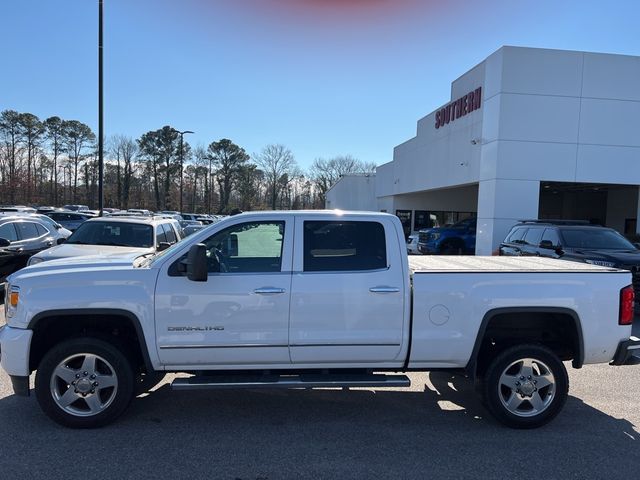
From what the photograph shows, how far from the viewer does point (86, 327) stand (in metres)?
4.19

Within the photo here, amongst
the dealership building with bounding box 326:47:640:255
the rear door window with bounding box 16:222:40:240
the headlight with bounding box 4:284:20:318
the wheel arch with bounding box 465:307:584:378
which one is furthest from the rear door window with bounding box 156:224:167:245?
the dealership building with bounding box 326:47:640:255

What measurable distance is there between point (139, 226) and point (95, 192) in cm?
7533

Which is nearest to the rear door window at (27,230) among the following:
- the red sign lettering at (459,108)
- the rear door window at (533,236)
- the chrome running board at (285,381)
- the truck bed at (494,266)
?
the chrome running board at (285,381)

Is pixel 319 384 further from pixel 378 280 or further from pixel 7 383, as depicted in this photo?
pixel 7 383

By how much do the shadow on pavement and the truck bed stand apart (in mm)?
1417

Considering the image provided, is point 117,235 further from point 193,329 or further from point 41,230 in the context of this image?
point 193,329

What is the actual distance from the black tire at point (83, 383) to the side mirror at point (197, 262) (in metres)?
0.98

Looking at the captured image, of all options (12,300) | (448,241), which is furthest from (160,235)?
(448,241)

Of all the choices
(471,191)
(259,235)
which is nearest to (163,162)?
(471,191)

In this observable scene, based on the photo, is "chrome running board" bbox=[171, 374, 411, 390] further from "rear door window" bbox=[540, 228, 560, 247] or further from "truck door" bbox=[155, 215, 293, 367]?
"rear door window" bbox=[540, 228, 560, 247]

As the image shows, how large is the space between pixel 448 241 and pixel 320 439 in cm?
1772

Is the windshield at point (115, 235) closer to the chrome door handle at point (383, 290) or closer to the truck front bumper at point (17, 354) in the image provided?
the truck front bumper at point (17, 354)

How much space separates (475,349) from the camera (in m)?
4.12

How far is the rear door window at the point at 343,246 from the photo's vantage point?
414 cm
